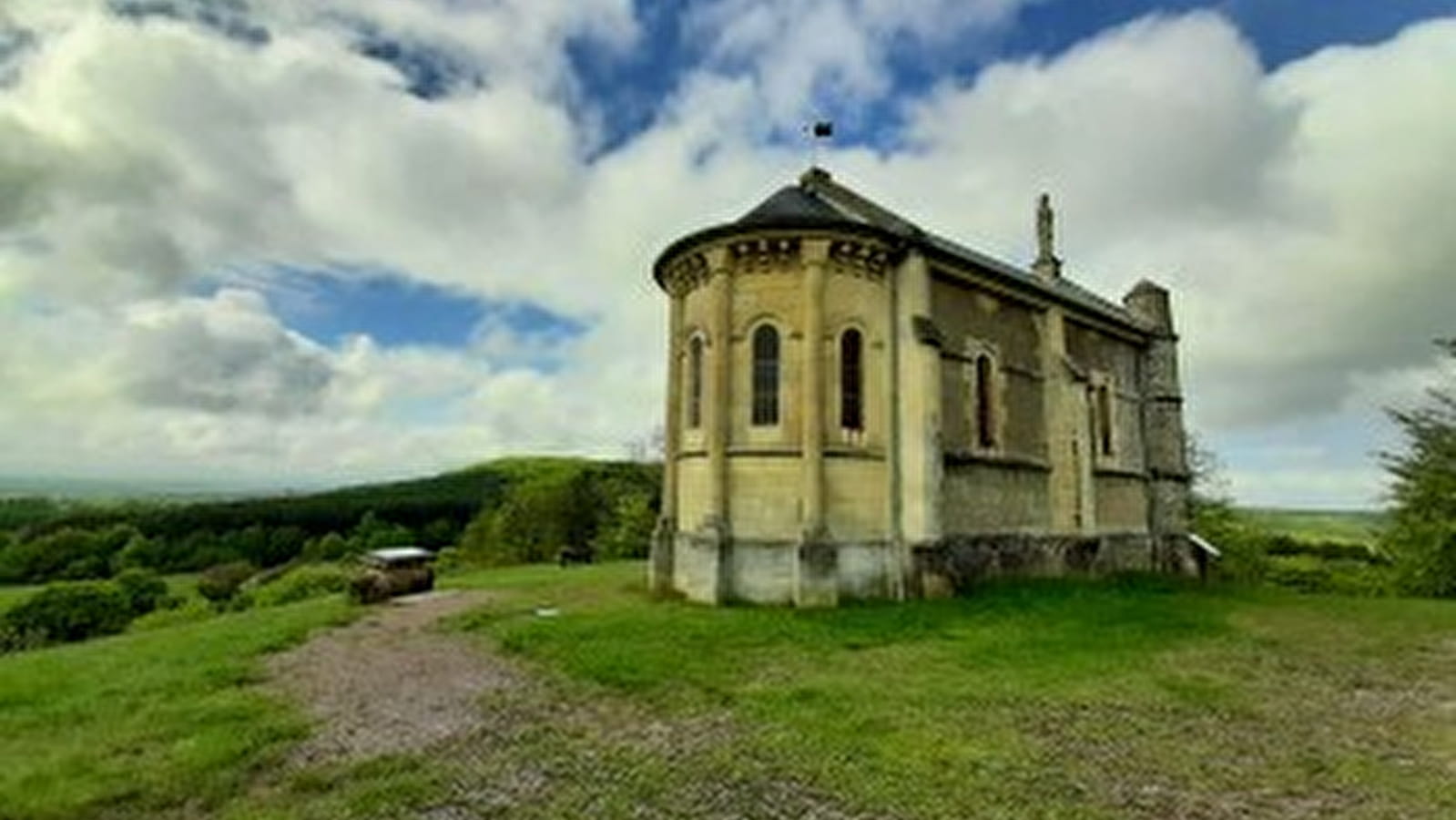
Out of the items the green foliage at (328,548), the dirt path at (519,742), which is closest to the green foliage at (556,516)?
the green foliage at (328,548)

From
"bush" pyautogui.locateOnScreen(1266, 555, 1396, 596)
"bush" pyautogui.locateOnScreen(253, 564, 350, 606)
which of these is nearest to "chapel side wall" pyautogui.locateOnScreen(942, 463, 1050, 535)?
"bush" pyautogui.locateOnScreen(1266, 555, 1396, 596)

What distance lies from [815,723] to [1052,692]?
12.4ft

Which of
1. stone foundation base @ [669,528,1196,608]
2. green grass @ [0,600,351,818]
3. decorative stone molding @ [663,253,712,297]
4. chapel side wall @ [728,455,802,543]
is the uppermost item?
decorative stone molding @ [663,253,712,297]

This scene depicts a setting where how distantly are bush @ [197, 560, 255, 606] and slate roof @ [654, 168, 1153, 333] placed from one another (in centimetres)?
3316

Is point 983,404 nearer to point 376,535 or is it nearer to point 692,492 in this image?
point 692,492

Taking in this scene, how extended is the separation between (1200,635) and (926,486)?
6.12 m

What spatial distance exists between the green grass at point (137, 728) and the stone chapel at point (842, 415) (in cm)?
941

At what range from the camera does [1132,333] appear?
3081 cm

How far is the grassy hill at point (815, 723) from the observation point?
8.23 meters

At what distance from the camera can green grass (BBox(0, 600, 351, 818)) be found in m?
8.52

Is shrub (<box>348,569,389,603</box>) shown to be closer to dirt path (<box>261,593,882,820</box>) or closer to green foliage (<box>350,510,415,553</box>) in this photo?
dirt path (<box>261,593,882,820</box>)

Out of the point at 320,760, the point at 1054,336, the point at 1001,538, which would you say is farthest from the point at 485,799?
the point at 1054,336

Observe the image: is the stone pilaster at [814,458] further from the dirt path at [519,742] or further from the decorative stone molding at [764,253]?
the dirt path at [519,742]

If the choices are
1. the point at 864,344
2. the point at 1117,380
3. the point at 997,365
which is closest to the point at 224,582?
the point at 864,344
